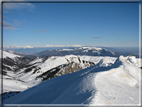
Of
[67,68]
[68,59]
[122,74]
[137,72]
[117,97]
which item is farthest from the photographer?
[68,59]

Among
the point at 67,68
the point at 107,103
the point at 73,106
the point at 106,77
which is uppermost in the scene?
the point at 106,77

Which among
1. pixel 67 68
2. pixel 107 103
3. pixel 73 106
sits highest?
pixel 107 103

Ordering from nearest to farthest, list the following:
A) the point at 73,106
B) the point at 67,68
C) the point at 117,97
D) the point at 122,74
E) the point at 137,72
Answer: the point at 73,106
the point at 117,97
the point at 122,74
the point at 137,72
the point at 67,68

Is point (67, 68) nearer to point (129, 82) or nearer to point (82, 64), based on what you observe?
point (82, 64)

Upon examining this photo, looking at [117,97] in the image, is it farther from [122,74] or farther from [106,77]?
[122,74]

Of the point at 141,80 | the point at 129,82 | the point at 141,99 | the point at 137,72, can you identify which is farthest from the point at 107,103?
the point at 137,72

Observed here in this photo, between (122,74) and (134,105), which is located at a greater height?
(122,74)

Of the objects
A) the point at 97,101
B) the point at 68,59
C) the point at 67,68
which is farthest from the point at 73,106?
the point at 68,59

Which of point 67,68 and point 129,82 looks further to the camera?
point 67,68

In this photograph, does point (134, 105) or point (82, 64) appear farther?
point (82, 64)
